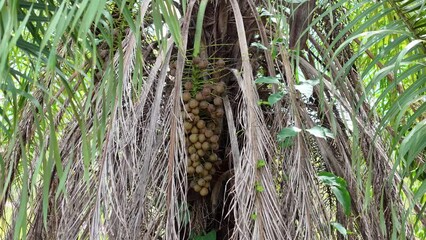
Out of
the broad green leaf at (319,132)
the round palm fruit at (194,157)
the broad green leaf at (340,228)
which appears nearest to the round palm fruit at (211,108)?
the round palm fruit at (194,157)

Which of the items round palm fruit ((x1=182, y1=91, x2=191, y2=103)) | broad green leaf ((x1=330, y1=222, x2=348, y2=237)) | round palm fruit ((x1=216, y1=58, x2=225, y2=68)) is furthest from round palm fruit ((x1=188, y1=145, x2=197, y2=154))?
broad green leaf ((x1=330, y1=222, x2=348, y2=237))

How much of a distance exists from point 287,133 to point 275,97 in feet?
0.33

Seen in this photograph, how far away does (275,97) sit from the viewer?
4.91 feet

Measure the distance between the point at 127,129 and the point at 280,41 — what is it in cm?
40

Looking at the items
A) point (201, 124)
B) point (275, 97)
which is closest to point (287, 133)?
point (275, 97)

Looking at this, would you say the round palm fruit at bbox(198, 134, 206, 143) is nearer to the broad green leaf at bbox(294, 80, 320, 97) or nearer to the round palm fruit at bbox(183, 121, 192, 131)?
the round palm fruit at bbox(183, 121, 192, 131)

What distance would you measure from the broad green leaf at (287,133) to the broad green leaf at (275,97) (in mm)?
67

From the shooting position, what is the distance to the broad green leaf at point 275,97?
1479 millimetres

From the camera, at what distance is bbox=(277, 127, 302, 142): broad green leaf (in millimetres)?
1429

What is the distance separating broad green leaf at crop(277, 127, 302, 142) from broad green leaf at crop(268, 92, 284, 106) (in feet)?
0.22

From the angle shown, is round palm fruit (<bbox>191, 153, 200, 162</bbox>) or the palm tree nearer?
the palm tree

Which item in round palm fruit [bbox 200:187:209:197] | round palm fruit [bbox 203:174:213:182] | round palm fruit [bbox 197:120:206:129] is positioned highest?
round palm fruit [bbox 197:120:206:129]

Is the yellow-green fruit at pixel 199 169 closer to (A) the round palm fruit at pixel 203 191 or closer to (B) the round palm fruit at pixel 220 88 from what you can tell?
(A) the round palm fruit at pixel 203 191

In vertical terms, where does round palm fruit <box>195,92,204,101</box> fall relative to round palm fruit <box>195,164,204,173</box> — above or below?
above
